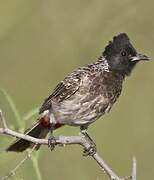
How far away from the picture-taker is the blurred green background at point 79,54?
10570 millimetres

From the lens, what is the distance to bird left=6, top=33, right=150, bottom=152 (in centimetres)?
752

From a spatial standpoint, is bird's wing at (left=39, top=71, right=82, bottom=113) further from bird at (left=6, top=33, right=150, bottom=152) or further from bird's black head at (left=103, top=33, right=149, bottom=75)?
bird's black head at (left=103, top=33, right=149, bottom=75)

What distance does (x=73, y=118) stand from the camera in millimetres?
7535

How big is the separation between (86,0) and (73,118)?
3.64 m

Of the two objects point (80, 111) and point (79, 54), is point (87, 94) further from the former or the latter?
point (79, 54)

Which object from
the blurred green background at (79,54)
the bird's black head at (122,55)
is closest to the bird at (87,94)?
the bird's black head at (122,55)

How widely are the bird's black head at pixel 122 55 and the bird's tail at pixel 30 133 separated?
55cm

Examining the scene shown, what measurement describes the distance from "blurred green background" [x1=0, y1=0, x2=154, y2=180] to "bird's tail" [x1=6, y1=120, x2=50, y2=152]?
2588mm

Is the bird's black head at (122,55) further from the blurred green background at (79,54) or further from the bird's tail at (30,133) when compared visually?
the blurred green background at (79,54)

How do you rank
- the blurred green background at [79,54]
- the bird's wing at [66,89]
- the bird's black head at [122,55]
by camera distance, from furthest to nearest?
the blurred green background at [79,54]
the bird's wing at [66,89]
the bird's black head at [122,55]

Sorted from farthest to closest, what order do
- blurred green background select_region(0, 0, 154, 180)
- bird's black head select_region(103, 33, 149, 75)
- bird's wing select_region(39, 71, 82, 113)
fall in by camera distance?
blurred green background select_region(0, 0, 154, 180) → bird's wing select_region(39, 71, 82, 113) → bird's black head select_region(103, 33, 149, 75)

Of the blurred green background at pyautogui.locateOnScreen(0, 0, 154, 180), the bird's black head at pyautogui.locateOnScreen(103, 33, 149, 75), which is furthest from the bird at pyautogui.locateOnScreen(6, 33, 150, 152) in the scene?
the blurred green background at pyautogui.locateOnScreen(0, 0, 154, 180)

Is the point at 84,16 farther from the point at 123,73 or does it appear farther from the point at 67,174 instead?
the point at 123,73

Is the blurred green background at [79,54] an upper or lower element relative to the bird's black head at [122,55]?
lower
